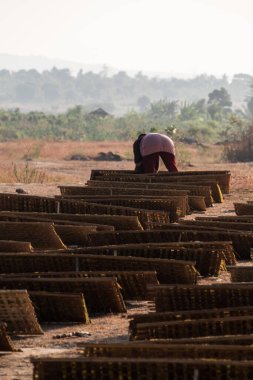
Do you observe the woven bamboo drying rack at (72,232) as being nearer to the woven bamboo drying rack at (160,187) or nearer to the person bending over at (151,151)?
the woven bamboo drying rack at (160,187)

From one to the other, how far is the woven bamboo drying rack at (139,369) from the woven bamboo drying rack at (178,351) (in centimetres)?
23

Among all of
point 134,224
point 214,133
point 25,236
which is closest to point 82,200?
point 134,224

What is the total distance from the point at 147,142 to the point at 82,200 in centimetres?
510

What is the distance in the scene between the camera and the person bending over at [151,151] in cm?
2156

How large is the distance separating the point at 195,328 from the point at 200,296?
1.42 metres

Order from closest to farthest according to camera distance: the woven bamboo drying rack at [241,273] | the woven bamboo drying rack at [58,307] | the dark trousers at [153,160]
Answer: the woven bamboo drying rack at [58,307] → the woven bamboo drying rack at [241,273] → the dark trousers at [153,160]

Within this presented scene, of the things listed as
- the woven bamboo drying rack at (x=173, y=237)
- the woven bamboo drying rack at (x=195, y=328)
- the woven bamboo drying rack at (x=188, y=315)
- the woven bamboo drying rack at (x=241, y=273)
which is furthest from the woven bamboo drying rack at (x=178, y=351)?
the woven bamboo drying rack at (x=173, y=237)

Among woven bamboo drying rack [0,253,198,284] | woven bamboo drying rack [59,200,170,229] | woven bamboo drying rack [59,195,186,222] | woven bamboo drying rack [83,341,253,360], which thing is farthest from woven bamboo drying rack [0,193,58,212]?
woven bamboo drying rack [83,341,253,360]

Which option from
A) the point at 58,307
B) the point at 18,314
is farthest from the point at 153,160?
the point at 18,314

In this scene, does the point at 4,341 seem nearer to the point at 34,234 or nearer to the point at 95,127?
the point at 34,234

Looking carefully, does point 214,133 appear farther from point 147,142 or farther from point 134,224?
point 134,224

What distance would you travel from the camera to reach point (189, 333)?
7.82 m

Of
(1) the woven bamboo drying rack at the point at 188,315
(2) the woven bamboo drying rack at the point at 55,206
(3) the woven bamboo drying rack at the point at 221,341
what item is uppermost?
(3) the woven bamboo drying rack at the point at 221,341

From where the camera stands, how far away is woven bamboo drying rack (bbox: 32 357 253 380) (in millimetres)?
6301
